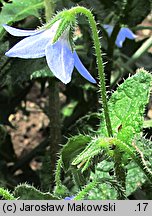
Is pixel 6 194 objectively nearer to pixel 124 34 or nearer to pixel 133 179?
pixel 133 179

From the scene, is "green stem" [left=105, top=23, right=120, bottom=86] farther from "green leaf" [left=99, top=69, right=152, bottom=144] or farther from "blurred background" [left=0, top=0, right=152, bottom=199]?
"green leaf" [left=99, top=69, right=152, bottom=144]

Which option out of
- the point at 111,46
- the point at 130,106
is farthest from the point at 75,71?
the point at 130,106

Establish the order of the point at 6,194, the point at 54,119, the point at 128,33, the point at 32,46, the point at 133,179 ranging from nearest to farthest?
the point at 6,194
the point at 32,46
the point at 133,179
the point at 54,119
the point at 128,33

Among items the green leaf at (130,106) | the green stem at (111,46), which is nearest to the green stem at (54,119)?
the green stem at (111,46)

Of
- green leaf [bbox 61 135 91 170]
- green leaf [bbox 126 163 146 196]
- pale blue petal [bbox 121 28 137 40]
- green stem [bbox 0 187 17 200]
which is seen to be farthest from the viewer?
pale blue petal [bbox 121 28 137 40]

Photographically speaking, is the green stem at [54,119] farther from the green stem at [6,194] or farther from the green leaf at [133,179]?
the green stem at [6,194]

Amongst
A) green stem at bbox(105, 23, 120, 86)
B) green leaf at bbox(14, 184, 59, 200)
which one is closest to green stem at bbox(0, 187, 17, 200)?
green leaf at bbox(14, 184, 59, 200)

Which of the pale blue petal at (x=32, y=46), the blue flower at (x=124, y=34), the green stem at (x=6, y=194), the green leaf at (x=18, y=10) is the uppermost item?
the pale blue petal at (x=32, y=46)
